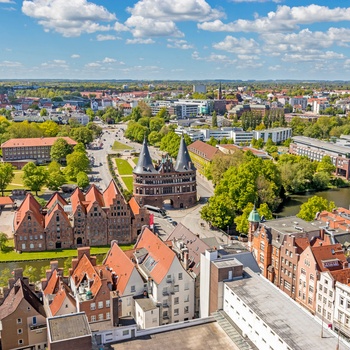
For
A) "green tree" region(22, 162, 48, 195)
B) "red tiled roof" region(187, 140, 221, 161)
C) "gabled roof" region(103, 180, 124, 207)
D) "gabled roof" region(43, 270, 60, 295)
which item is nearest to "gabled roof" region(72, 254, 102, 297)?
"gabled roof" region(43, 270, 60, 295)

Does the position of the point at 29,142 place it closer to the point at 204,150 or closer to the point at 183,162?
the point at 204,150

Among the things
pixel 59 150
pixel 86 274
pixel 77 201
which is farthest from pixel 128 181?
pixel 86 274

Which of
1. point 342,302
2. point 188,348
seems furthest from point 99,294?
point 342,302

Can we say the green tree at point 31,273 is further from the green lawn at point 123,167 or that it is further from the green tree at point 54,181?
the green lawn at point 123,167

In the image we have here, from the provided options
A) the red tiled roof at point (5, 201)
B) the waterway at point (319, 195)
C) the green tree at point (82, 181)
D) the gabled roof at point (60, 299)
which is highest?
the gabled roof at point (60, 299)

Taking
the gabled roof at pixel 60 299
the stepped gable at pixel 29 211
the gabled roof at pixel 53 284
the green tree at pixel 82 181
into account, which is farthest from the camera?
the green tree at pixel 82 181

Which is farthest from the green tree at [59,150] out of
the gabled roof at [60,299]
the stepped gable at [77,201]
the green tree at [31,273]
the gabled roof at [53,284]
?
the gabled roof at [60,299]

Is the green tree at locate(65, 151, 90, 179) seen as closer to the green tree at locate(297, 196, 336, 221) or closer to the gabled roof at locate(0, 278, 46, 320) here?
the green tree at locate(297, 196, 336, 221)
